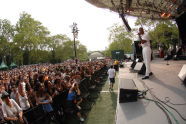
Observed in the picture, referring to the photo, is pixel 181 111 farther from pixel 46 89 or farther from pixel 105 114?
pixel 105 114

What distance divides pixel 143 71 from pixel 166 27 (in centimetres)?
3085

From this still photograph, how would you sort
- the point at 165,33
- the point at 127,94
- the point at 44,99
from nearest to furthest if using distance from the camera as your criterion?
1. the point at 127,94
2. the point at 44,99
3. the point at 165,33

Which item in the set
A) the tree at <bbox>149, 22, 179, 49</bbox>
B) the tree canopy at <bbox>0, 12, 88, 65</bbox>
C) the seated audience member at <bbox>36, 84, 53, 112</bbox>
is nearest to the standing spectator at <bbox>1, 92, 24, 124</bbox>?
the seated audience member at <bbox>36, 84, 53, 112</bbox>

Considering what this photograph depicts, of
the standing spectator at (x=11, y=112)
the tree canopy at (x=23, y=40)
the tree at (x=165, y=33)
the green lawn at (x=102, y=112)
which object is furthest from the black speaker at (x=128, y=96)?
the tree canopy at (x=23, y=40)

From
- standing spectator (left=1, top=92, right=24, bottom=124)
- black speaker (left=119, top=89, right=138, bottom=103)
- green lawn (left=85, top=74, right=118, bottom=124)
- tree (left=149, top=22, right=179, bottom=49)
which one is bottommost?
green lawn (left=85, top=74, right=118, bottom=124)

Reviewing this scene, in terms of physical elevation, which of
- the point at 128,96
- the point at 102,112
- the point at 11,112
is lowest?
the point at 102,112

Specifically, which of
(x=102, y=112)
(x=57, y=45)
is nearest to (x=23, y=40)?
(x=57, y=45)

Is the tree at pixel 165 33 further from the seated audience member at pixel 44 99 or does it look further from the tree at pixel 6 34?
the tree at pixel 6 34

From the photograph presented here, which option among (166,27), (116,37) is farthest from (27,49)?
(166,27)

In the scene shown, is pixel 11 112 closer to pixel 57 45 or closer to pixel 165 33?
pixel 165 33

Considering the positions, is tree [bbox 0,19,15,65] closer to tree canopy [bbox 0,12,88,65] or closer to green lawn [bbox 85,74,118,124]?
tree canopy [bbox 0,12,88,65]

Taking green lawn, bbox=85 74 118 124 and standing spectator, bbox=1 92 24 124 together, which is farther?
green lawn, bbox=85 74 118 124

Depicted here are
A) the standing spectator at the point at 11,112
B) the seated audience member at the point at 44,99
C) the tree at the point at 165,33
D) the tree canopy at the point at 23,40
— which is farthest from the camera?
the tree canopy at the point at 23,40

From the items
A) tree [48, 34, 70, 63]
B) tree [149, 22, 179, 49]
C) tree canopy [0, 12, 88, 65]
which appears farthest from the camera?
tree [48, 34, 70, 63]
